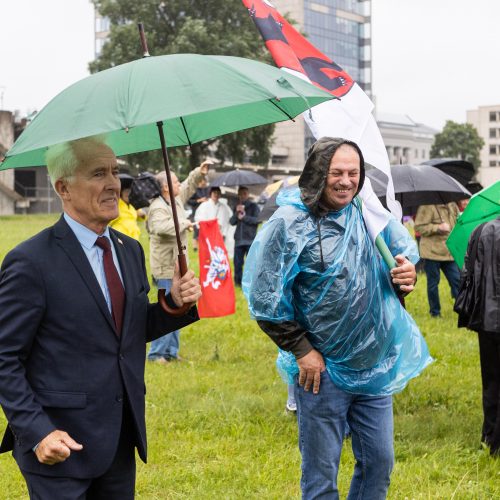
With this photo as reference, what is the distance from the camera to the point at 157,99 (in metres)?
2.68

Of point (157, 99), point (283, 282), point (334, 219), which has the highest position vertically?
point (157, 99)

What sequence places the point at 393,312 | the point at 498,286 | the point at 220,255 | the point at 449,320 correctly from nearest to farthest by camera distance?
the point at 393,312 → the point at 498,286 → the point at 220,255 → the point at 449,320

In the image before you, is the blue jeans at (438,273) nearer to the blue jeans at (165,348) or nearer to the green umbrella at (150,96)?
the blue jeans at (165,348)

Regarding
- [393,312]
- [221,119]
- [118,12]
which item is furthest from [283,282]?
[118,12]

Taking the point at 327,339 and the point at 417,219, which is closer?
the point at 327,339

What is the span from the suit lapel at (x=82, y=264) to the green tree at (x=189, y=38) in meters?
35.7

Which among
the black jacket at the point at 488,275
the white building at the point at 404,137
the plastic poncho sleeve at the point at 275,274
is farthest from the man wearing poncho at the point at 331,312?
the white building at the point at 404,137

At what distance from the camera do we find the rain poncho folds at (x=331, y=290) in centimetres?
352

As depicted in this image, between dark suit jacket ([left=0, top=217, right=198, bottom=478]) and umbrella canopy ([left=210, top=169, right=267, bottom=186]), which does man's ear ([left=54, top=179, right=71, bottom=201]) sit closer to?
dark suit jacket ([left=0, top=217, right=198, bottom=478])

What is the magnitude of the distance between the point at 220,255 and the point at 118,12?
34767 millimetres

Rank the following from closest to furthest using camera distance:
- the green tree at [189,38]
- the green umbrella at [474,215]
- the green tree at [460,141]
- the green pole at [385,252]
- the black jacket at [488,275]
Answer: the green pole at [385,252]
the black jacket at [488,275]
the green umbrella at [474,215]
the green tree at [189,38]
the green tree at [460,141]

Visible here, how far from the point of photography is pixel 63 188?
2.97 m

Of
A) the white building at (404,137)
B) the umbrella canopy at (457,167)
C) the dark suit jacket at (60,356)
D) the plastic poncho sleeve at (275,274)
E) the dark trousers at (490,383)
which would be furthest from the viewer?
the white building at (404,137)

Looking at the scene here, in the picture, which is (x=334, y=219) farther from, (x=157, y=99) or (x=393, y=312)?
(x=157, y=99)
